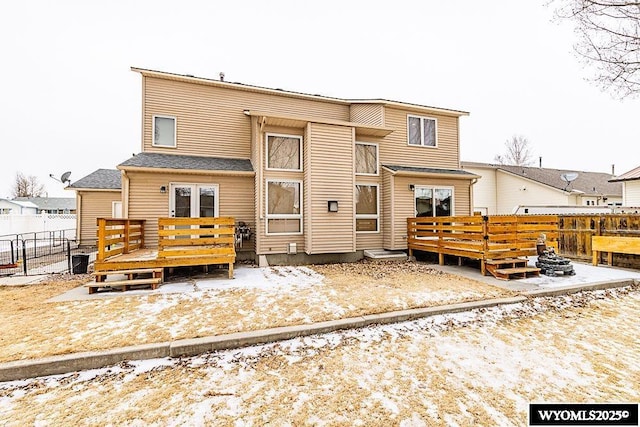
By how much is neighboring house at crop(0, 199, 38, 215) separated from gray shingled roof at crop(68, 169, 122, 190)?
40.6 m

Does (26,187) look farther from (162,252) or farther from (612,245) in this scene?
(612,245)

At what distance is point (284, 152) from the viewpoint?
8.88 m

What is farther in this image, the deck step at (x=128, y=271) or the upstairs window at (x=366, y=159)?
the upstairs window at (x=366, y=159)

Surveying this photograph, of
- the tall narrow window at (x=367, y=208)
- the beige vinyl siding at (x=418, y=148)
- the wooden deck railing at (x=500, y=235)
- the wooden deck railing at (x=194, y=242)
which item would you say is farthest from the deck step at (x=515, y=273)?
the wooden deck railing at (x=194, y=242)

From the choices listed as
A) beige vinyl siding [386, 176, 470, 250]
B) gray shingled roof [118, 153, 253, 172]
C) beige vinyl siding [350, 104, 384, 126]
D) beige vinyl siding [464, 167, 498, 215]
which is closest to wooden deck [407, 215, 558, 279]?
beige vinyl siding [386, 176, 470, 250]

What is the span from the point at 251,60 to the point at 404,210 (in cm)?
1727

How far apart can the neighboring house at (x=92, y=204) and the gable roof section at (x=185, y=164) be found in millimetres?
7351

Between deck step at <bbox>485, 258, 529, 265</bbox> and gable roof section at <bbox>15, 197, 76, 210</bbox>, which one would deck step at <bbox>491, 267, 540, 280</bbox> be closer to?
deck step at <bbox>485, 258, 529, 265</bbox>

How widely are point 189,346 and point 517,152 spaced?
44.7 m

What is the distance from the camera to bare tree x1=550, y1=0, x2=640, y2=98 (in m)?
7.50

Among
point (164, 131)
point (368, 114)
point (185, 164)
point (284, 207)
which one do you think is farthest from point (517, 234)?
point (164, 131)

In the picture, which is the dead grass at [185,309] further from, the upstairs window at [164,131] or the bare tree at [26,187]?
the bare tree at [26,187]

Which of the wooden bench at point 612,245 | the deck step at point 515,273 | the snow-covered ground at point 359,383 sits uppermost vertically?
the wooden bench at point 612,245

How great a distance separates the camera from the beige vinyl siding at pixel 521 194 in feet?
61.8
